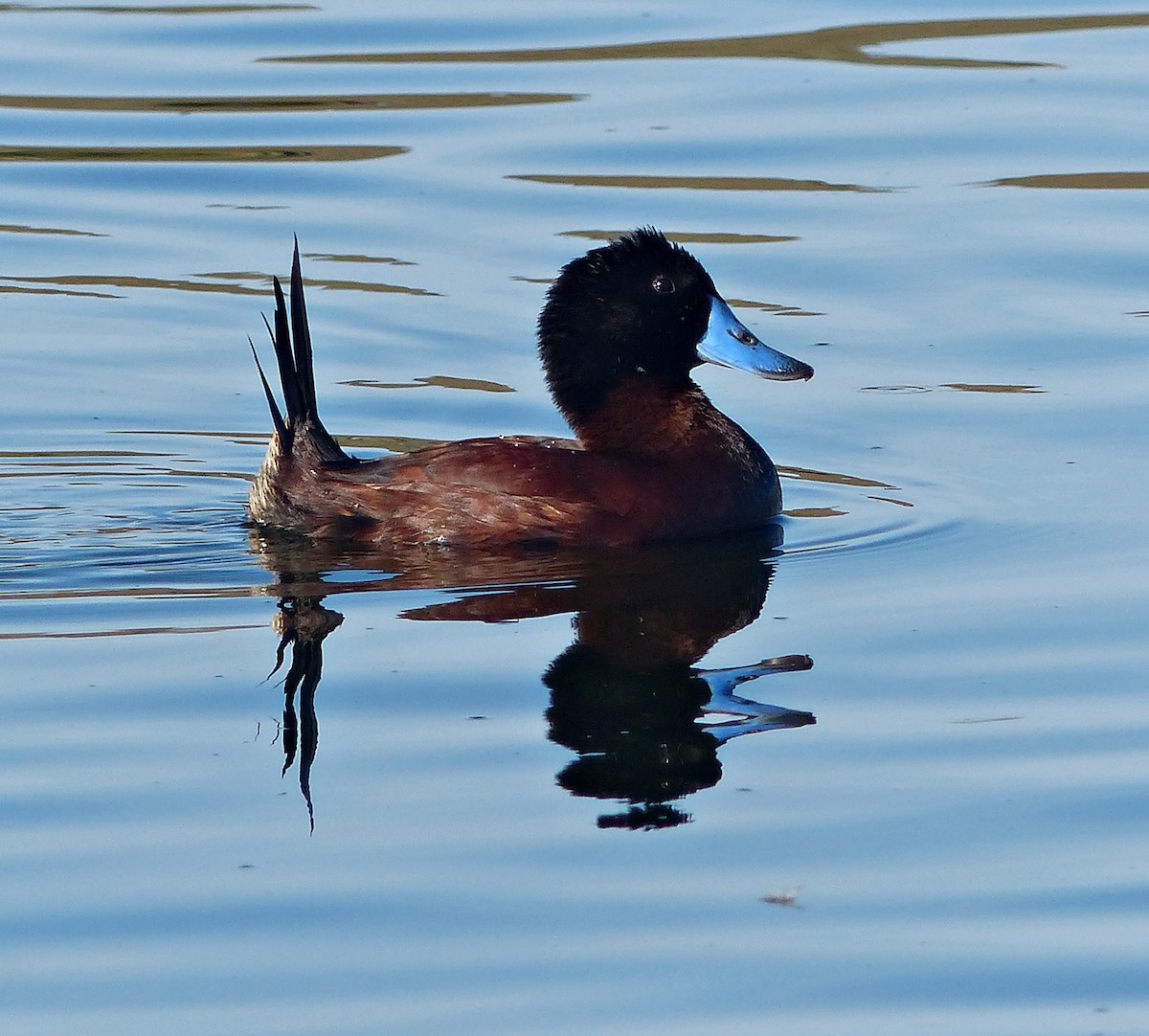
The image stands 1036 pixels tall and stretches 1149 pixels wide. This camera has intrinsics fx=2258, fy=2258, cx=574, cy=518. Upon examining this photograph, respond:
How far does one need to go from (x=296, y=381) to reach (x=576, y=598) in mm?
1331

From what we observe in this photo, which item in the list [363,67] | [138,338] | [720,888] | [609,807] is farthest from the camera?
[363,67]

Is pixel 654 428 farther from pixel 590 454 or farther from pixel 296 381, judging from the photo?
pixel 296 381

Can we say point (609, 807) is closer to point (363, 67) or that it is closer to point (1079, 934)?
point (1079, 934)

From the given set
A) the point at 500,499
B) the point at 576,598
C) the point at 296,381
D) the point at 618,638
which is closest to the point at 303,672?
the point at 618,638

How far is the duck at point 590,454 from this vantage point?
275 inches

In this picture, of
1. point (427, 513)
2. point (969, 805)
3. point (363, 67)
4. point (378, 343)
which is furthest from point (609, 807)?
point (363, 67)

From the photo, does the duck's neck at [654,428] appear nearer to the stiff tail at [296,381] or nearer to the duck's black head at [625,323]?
the duck's black head at [625,323]

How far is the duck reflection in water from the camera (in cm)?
503

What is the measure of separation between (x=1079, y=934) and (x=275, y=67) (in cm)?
1119

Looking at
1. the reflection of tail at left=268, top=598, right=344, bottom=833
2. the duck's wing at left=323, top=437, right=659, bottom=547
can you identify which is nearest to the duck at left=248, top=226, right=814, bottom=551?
the duck's wing at left=323, top=437, right=659, bottom=547

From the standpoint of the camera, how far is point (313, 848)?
14.8ft

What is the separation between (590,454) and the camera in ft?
23.5

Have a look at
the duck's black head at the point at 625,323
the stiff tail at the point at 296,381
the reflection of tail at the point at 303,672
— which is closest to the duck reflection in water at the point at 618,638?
the reflection of tail at the point at 303,672

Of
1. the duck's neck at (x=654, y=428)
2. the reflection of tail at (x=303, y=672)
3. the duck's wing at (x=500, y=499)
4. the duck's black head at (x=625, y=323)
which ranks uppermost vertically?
the duck's black head at (x=625, y=323)
